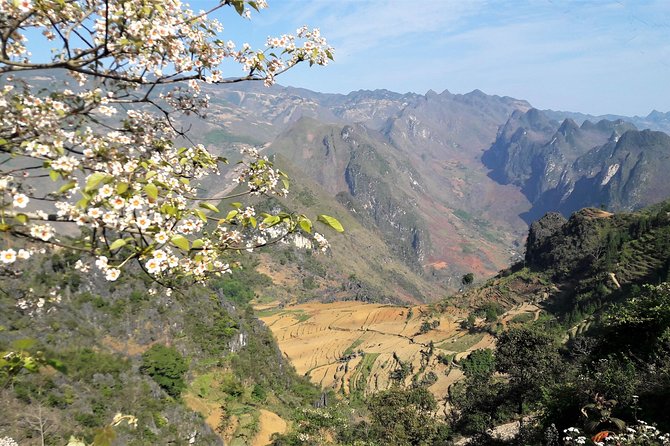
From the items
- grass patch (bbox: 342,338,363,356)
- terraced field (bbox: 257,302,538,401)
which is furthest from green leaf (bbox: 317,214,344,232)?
grass patch (bbox: 342,338,363,356)

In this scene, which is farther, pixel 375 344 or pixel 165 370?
pixel 375 344

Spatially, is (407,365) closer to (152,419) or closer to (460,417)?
(460,417)

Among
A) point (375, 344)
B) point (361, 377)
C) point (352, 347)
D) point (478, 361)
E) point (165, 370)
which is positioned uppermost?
point (165, 370)

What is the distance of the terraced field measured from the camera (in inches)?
2724

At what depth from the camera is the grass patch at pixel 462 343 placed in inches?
2869

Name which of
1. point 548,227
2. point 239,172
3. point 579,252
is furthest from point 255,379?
point 548,227

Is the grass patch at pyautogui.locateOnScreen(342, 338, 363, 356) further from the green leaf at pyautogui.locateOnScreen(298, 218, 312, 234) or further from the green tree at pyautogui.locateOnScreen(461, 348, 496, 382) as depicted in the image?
the green leaf at pyautogui.locateOnScreen(298, 218, 312, 234)

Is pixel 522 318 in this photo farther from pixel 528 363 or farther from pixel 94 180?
pixel 94 180

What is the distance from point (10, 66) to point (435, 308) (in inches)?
3878

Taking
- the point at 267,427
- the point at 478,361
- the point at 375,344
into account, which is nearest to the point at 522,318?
the point at 478,361

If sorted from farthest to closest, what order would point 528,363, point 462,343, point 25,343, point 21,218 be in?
point 462,343
point 528,363
point 25,343
point 21,218

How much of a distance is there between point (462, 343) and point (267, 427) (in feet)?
169

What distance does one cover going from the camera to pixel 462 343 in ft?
244

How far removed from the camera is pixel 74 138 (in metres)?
4.27
